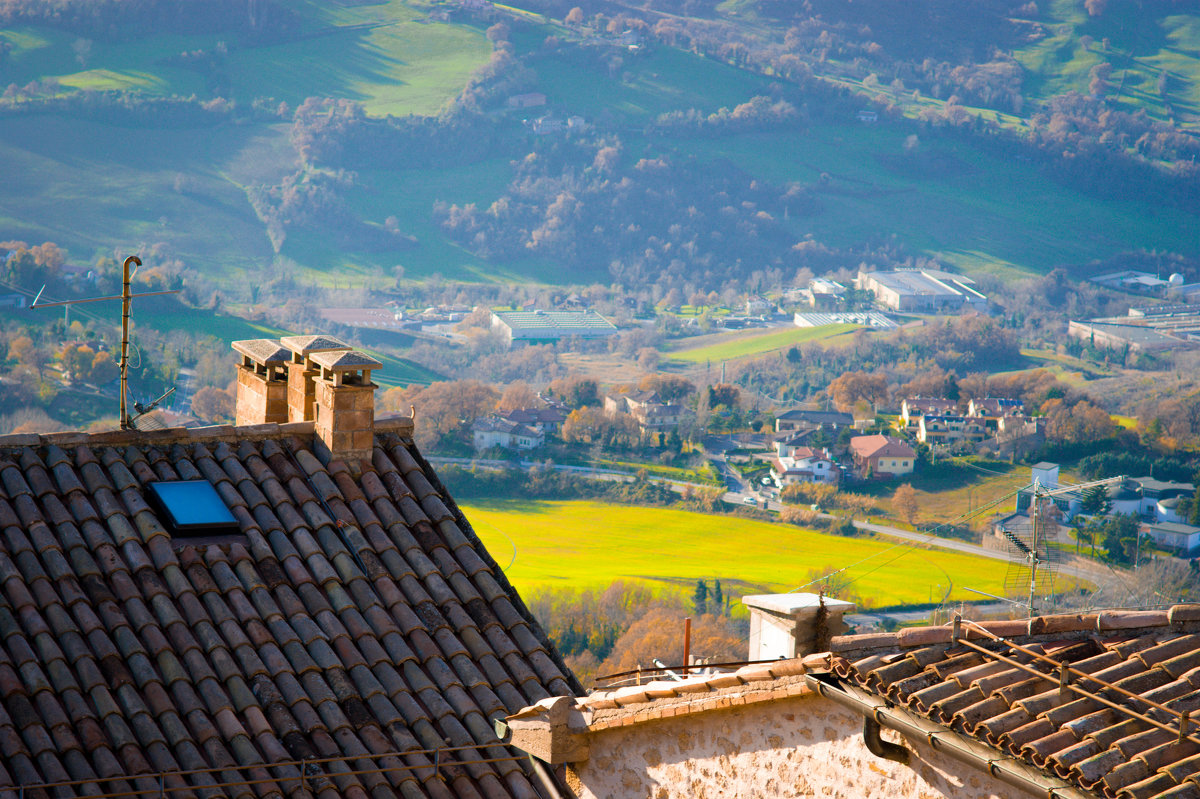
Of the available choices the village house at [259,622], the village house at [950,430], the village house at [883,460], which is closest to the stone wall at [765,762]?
the village house at [259,622]

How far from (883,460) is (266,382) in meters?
112

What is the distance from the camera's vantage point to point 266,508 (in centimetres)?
896

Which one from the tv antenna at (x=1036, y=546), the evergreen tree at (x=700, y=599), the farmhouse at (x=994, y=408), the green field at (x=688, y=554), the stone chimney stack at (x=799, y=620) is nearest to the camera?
the stone chimney stack at (x=799, y=620)

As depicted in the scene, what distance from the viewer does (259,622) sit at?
26.5ft

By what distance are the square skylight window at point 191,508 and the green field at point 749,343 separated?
144420 millimetres

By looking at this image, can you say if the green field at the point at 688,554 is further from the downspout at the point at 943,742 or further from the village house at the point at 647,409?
the downspout at the point at 943,742

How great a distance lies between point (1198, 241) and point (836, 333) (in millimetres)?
81413

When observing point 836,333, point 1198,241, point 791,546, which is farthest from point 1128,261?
point 791,546

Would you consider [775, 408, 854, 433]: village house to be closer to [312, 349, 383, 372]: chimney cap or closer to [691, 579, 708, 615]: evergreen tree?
[691, 579, 708, 615]: evergreen tree

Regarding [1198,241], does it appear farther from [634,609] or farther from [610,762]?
[610,762]

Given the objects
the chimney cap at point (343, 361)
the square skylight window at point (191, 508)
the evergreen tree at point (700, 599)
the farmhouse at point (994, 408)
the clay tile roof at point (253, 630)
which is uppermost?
the chimney cap at point (343, 361)

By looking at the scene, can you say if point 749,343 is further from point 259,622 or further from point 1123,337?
point 259,622

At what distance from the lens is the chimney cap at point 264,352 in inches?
412

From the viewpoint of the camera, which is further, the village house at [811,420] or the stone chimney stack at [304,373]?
the village house at [811,420]
